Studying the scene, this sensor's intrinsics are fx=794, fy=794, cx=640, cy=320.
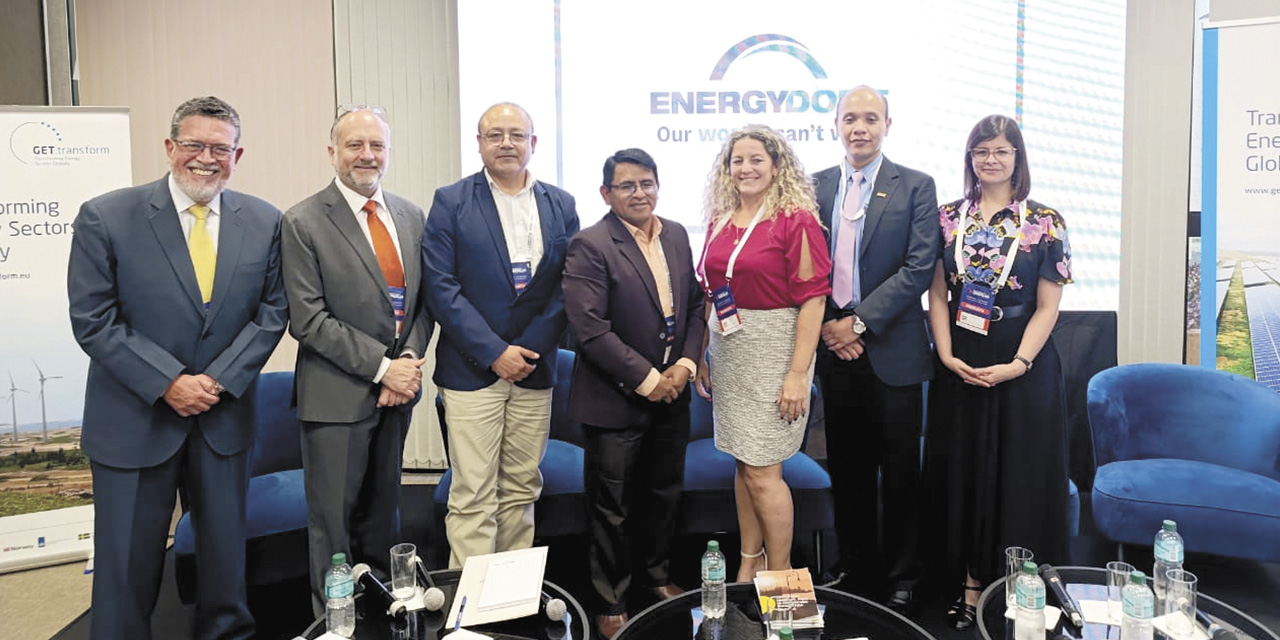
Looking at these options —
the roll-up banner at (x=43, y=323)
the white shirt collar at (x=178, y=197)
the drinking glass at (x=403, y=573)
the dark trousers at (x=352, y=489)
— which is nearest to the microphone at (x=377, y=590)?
the drinking glass at (x=403, y=573)

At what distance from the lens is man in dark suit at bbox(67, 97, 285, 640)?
236 cm

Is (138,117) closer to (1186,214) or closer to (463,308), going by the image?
(463,308)

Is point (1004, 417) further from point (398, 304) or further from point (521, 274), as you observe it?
point (398, 304)

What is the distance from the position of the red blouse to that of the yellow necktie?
1.61 meters

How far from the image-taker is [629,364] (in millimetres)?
2537

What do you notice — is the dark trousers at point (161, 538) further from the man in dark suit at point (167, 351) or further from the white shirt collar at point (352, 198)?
the white shirt collar at point (352, 198)

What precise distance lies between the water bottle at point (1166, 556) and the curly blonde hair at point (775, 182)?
1332 mm

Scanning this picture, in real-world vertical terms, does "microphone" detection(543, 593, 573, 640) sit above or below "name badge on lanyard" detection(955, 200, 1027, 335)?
below

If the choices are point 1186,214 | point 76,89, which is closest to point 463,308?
point 76,89

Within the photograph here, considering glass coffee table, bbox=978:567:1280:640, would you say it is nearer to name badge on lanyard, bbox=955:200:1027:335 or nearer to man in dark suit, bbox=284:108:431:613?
name badge on lanyard, bbox=955:200:1027:335

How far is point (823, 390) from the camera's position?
3020 millimetres

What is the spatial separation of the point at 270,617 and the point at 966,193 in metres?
2.92

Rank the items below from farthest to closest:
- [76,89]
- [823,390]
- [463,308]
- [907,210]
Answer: [76,89] → [823,390] → [907,210] → [463,308]

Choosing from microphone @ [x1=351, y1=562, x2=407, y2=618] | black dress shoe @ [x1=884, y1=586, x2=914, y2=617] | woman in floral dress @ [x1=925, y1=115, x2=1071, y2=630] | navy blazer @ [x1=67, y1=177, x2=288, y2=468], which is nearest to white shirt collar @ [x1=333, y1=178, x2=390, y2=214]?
navy blazer @ [x1=67, y1=177, x2=288, y2=468]
